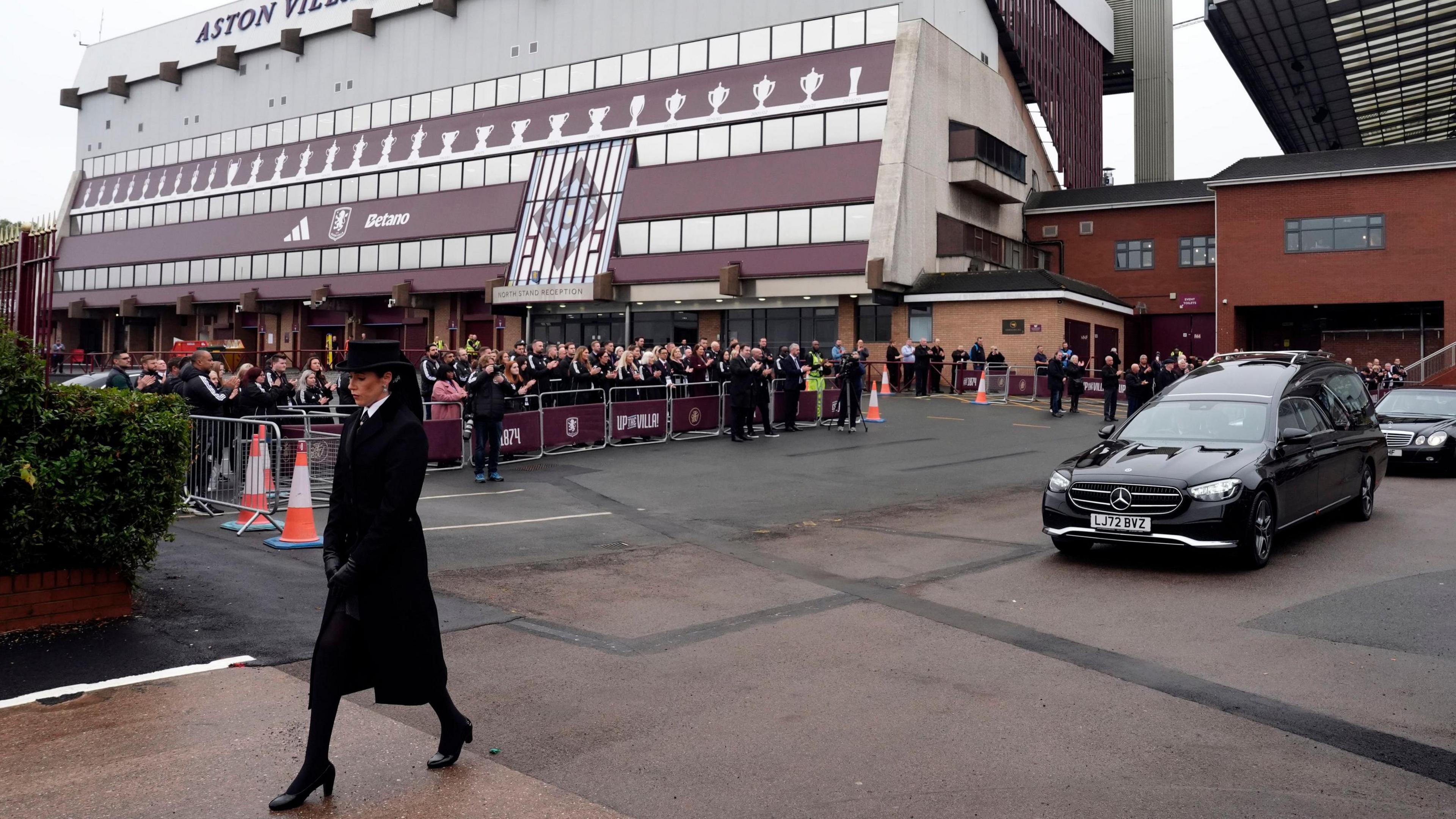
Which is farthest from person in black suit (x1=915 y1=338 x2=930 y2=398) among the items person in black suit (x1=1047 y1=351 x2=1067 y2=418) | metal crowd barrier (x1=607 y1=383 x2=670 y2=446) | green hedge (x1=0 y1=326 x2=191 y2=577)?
green hedge (x1=0 y1=326 x2=191 y2=577)

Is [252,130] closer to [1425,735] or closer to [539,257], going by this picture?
[539,257]

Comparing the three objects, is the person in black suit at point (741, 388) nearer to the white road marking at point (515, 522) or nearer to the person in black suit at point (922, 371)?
the white road marking at point (515, 522)

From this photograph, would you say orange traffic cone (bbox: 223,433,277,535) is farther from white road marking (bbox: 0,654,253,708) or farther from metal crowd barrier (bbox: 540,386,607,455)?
metal crowd barrier (bbox: 540,386,607,455)

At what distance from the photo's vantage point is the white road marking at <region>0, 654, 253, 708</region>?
17.9 feet

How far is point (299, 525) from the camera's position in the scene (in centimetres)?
1001

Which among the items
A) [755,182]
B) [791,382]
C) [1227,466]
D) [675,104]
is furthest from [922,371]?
[1227,466]

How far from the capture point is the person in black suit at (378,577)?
432 cm

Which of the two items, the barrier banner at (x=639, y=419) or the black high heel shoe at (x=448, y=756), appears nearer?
the black high heel shoe at (x=448, y=756)

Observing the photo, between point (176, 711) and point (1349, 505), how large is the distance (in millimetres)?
11799

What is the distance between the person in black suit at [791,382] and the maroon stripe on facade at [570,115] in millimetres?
18449

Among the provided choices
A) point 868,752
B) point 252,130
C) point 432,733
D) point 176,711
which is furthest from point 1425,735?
point 252,130

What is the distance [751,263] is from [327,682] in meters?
36.0

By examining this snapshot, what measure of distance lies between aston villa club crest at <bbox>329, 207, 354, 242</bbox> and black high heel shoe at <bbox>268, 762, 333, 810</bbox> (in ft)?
167

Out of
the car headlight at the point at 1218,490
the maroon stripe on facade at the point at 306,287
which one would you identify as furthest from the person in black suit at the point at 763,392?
the maroon stripe on facade at the point at 306,287
